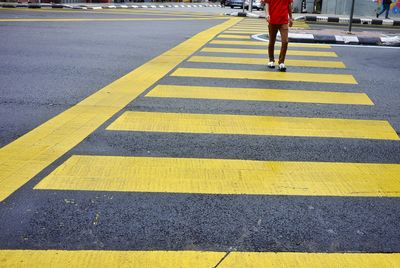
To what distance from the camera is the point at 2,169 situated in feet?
10.8

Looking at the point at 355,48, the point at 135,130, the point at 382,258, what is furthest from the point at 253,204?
the point at 355,48

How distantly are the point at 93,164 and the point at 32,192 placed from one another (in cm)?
58

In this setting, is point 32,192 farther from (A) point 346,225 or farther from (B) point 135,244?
(A) point 346,225

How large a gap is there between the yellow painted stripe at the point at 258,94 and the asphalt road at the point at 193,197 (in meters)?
0.17

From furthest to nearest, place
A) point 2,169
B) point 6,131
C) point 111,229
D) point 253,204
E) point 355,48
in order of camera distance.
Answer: point 355,48 → point 6,131 → point 2,169 → point 253,204 → point 111,229

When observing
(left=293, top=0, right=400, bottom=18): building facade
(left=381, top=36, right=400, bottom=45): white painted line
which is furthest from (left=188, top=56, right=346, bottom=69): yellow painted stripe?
(left=293, top=0, right=400, bottom=18): building facade

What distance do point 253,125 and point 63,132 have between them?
178 centimetres

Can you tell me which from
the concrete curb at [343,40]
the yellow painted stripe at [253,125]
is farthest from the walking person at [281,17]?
the concrete curb at [343,40]

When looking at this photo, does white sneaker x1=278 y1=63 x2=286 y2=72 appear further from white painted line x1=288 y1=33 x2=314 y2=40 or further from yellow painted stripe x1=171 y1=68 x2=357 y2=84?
white painted line x1=288 y1=33 x2=314 y2=40

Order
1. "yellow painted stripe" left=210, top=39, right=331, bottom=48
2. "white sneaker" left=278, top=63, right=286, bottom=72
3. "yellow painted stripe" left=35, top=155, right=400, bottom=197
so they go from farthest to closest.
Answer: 1. "yellow painted stripe" left=210, top=39, right=331, bottom=48
2. "white sneaker" left=278, top=63, right=286, bottom=72
3. "yellow painted stripe" left=35, top=155, right=400, bottom=197

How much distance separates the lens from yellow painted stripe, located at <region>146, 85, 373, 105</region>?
566cm

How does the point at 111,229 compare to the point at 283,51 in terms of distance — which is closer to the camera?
the point at 111,229

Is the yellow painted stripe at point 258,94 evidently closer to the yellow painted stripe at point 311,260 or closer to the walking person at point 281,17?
the walking person at point 281,17

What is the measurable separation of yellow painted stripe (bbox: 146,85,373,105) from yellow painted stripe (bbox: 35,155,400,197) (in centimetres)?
214
